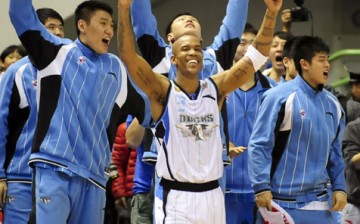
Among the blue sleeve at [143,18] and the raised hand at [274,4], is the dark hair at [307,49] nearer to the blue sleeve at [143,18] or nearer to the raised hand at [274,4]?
the blue sleeve at [143,18]

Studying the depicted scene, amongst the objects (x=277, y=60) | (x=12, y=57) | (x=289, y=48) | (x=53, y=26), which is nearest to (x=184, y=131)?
(x=53, y=26)

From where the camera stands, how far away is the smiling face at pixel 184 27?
6.34 meters

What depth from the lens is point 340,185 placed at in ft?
22.7

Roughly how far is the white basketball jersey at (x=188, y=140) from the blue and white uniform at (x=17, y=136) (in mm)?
1412

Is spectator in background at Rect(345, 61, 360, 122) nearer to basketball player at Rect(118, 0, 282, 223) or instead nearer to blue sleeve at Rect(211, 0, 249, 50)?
blue sleeve at Rect(211, 0, 249, 50)

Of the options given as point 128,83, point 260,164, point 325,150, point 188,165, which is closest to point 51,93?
point 128,83

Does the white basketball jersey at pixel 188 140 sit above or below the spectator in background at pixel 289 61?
below

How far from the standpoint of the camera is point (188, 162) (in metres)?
5.59

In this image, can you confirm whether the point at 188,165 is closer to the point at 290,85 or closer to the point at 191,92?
the point at 191,92

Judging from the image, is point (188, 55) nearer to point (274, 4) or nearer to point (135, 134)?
point (274, 4)

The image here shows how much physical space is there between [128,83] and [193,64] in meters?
0.93

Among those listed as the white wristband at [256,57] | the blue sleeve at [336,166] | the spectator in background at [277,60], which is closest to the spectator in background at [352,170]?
the spectator in background at [277,60]

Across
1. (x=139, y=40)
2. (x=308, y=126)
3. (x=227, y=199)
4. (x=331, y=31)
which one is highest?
(x=331, y=31)

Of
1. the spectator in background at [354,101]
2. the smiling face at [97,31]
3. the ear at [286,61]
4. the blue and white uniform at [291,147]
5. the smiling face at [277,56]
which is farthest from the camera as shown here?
the spectator in background at [354,101]
